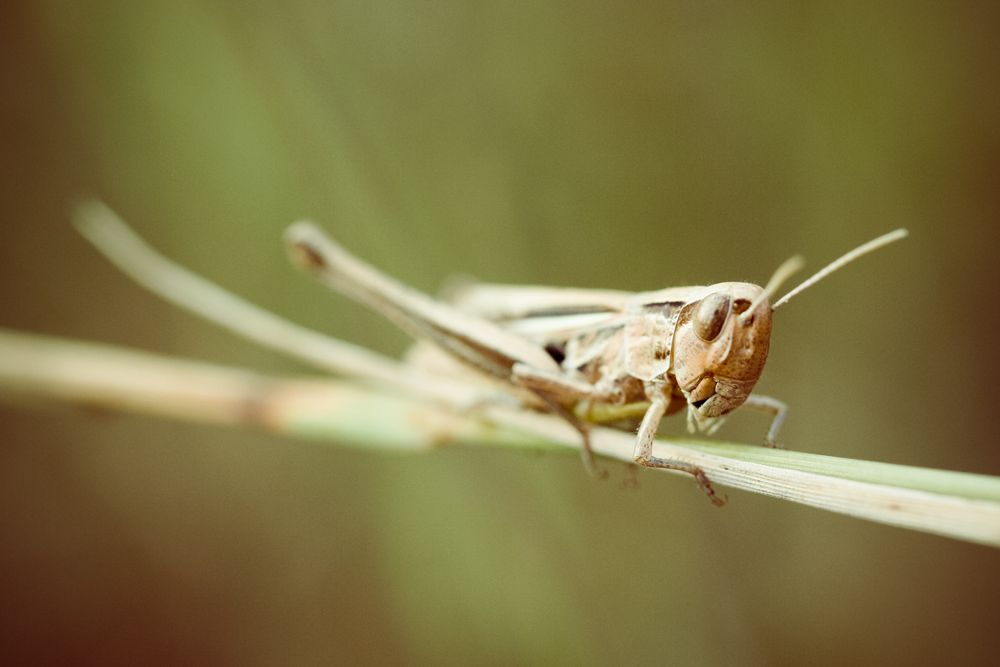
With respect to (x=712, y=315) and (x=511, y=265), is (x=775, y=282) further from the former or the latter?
(x=511, y=265)

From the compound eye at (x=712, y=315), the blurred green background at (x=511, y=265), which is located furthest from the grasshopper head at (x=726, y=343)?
the blurred green background at (x=511, y=265)

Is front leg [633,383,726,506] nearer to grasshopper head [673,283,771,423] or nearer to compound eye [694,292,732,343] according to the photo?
grasshopper head [673,283,771,423]

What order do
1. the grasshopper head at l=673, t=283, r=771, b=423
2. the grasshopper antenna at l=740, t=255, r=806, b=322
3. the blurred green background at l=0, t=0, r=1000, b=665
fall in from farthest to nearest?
the blurred green background at l=0, t=0, r=1000, b=665
the grasshopper head at l=673, t=283, r=771, b=423
the grasshopper antenna at l=740, t=255, r=806, b=322

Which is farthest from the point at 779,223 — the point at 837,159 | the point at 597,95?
the point at 597,95

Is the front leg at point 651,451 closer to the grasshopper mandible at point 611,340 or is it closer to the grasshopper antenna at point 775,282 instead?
the grasshopper mandible at point 611,340

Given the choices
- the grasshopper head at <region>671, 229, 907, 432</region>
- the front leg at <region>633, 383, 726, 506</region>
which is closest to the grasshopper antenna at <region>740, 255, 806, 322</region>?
the grasshopper head at <region>671, 229, 907, 432</region>

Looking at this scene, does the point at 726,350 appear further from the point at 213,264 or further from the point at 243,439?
the point at 243,439
